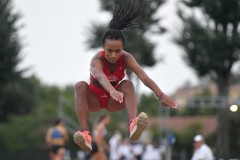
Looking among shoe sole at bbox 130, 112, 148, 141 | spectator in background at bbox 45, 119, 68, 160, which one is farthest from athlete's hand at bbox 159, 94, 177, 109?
spectator in background at bbox 45, 119, 68, 160

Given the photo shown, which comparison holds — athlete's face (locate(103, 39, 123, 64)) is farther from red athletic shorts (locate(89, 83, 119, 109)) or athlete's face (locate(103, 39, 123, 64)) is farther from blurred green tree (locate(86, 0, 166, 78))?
blurred green tree (locate(86, 0, 166, 78))

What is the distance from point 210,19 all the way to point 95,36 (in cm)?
691

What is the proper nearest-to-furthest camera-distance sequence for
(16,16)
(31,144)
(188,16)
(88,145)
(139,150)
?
(88,145)
(139,150)
(188,16)
(16,16)
(31,144)

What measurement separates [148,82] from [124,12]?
1.24 metres

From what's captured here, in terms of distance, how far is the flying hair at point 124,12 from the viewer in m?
10.1

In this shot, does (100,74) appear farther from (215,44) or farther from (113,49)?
(215,44)

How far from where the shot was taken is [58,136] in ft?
71.3

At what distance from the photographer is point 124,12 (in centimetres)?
1020

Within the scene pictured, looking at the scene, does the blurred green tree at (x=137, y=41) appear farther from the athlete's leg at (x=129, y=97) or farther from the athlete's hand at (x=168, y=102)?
the athlete's hand at (x=168, y=102)

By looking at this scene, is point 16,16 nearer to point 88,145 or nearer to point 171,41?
point 171,41

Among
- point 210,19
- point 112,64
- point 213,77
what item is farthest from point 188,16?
point 112,64

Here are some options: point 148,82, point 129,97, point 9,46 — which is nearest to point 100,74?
point 148,82

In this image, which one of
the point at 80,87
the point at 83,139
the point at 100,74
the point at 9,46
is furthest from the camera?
the point at 9,46

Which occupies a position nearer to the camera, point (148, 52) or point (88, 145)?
point (88, 145)
